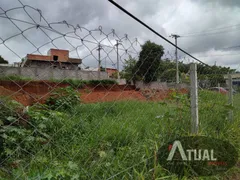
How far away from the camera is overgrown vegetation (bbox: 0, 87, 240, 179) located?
53.3 inches

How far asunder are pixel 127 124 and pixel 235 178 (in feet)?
4.18

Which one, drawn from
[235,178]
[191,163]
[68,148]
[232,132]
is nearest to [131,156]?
[191,163]

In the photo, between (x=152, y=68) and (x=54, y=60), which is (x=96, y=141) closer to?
(x=152, y=68)

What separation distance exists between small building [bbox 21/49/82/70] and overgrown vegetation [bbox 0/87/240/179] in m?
0.63

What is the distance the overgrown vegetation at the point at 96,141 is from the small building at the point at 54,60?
0.63 m

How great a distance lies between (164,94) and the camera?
2.53 metres

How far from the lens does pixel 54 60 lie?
100 cm

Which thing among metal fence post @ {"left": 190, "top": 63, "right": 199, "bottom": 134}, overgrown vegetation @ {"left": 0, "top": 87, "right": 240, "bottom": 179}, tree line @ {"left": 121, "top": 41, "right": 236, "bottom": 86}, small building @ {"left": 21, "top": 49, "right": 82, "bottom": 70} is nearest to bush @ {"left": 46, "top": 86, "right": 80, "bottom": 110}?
overgrown vegetation @ {"left": 0, "top": 87, "right": 240, "bottom": 179}

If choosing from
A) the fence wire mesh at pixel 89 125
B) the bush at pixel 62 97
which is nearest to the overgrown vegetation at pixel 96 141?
the fence wire mesh at pixel 89 125

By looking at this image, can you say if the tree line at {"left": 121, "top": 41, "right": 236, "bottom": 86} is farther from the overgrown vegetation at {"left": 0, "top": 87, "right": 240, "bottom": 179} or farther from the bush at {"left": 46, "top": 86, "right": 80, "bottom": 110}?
the bush at {"left": 46, "top": 86, "right": 80, "bottom": 110}

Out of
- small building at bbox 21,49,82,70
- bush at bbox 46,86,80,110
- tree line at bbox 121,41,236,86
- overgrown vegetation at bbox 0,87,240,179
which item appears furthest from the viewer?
bush at bbox 46,86,80,110

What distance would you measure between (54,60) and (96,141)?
1.21 metres

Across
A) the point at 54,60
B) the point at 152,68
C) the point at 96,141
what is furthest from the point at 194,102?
the point at 54,60

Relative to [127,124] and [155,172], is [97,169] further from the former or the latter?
[127,124]
